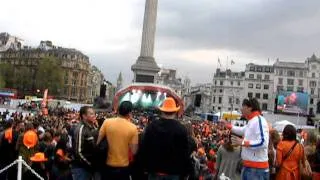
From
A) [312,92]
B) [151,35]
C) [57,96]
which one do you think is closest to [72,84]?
[57,96]

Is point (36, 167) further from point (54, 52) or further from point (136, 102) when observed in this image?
point (54, 52)

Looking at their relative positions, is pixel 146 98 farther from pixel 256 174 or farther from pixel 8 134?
pixel 256 174

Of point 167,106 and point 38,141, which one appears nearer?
point 167,106

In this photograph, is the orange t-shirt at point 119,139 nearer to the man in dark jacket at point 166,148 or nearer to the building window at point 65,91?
the man in dark jacket at point 166,148

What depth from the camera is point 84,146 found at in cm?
914

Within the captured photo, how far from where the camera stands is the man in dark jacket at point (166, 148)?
26.4 feet

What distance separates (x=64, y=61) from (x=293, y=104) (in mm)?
87846

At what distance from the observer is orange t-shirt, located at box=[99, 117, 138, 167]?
Result: 8586 millimetres

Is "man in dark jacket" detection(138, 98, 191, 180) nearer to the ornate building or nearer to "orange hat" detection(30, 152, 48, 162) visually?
"orange hat" detection(30, 152, 48, 162)

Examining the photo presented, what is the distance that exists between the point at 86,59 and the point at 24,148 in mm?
166111

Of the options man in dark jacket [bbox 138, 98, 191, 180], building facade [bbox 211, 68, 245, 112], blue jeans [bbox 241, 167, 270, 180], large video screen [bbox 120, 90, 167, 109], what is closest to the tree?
building facade [bbox 211, 68, 245, 112]

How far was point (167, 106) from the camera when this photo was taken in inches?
324

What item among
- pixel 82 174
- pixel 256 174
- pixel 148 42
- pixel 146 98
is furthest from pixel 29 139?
pixel 148 42

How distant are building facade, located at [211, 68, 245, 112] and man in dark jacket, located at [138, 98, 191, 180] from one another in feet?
455
